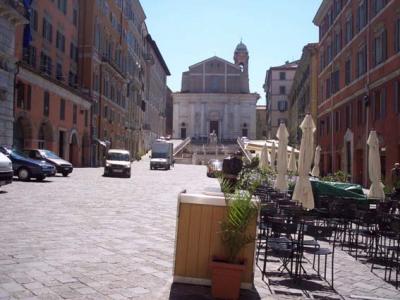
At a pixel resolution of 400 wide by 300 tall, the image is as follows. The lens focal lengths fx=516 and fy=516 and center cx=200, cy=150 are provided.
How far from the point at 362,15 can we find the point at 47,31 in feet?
72.9

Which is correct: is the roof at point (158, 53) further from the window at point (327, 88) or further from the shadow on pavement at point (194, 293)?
the shadow on pavement at point (194, 293)

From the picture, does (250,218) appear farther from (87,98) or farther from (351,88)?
(87,98)

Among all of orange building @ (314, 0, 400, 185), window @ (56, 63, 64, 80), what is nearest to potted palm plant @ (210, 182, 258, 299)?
orange building @ (314, 0, 400, 185)

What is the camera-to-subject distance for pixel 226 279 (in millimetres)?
5895

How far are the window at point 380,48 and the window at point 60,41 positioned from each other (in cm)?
2429

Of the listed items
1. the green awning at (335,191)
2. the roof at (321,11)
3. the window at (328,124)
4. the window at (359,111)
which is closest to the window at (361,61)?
the window at (359,111)

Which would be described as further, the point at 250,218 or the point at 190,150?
the point at 190,150

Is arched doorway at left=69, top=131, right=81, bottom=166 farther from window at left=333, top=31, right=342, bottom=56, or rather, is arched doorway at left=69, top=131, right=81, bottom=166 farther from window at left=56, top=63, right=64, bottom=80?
window at left=333, top=31, right=342, bottom=56

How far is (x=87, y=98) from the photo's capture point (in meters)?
45.9

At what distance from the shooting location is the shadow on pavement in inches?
234

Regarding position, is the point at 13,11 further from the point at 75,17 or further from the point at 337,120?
the point at 337,120

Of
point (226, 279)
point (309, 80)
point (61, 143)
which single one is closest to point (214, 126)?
point (309, 80)

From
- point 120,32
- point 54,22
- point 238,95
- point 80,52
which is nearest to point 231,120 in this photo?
point 238,95

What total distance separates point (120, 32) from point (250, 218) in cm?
5665
